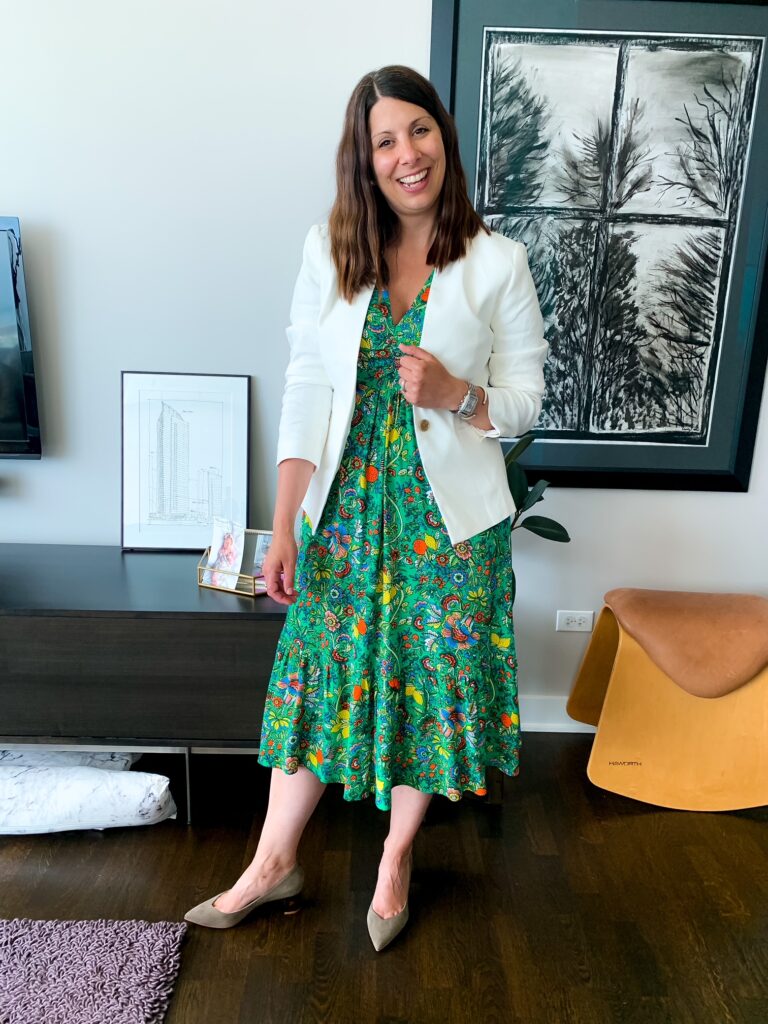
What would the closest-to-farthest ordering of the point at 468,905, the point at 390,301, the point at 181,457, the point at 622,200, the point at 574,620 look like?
the point at 390,301 → the point at 468,905 → the point at 622,200 → the point at 181,457 → the point at 574,620

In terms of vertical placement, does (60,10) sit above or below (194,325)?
above

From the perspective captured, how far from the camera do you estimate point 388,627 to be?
1485 mm

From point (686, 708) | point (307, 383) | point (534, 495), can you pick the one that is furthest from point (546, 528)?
point (307, 383)

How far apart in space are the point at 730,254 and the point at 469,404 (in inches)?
44.8

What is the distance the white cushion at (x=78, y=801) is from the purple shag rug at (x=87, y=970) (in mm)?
285

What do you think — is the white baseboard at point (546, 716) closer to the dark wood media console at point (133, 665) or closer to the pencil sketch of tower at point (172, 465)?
the dark wood media console at point (133, 665)

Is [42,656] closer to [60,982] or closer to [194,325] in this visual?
[60,982]

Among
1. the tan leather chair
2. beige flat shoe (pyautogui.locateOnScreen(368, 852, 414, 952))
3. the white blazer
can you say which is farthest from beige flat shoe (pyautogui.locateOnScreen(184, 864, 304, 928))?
the tan leather chair

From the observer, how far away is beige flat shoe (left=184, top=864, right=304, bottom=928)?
5.26ft

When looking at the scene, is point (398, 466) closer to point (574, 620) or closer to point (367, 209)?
point (367, 209)

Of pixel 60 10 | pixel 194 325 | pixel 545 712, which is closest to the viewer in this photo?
pixel 60 10

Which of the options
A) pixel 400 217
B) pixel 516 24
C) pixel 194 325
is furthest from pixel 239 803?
pixel 516 24

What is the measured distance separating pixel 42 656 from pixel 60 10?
1.55 meters

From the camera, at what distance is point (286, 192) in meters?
2.10
